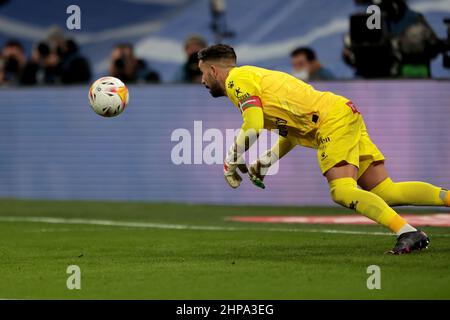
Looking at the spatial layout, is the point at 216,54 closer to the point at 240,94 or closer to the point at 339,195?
the point at 240,94

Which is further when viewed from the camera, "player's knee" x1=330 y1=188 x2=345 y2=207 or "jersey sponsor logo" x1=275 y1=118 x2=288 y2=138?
"jersey sponsor logo" x1=275 y1=118 x2=288 y2=138

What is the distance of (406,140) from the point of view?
17469mm

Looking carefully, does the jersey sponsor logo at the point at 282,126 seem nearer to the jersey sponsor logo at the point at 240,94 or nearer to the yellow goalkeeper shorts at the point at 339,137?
the yellow goalkeeper shorts at the point at 339,137

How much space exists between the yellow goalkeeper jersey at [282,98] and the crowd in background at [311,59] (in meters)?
5.89

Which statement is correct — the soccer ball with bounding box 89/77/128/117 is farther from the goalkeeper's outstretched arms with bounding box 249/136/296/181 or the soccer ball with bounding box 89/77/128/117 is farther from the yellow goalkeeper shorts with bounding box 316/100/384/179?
the yellow goalkeeper shorts with bounding box 316/100/384/179

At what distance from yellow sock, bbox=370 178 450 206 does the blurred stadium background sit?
670 cm

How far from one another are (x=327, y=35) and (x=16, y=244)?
9714 millimetres

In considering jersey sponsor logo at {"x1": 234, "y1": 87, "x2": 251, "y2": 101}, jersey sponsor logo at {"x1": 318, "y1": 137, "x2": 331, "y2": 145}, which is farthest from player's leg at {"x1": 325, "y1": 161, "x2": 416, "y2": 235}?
jersey sponsor logo at {"x1": 234, "y1": 87, "x2": 251, "y2": 101}

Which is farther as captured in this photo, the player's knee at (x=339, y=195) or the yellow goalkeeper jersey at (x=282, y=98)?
the yellow goalkeeper jersey at (x=282, y=98)

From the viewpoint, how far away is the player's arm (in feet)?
32.7

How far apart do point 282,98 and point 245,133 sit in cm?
56

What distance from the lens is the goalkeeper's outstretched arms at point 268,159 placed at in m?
10.7

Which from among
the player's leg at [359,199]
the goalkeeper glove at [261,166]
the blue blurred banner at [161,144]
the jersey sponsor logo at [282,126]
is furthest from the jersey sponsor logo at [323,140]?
the blue blurred banner at [161,144]
